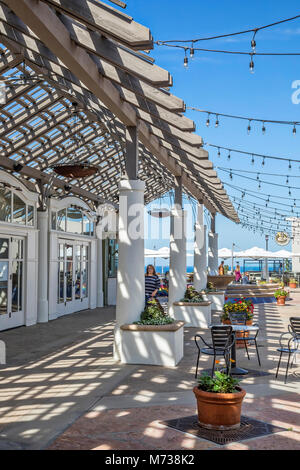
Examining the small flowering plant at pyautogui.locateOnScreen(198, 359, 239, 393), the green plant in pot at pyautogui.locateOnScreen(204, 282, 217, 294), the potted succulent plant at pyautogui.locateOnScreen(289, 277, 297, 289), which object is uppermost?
the green plant in pot at pyautogui.locateOnScreen(204, 282, 217, 294)

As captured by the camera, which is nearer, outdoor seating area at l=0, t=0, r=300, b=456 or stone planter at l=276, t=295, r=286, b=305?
outdoor seating area at l=0, t=0, r=300, b=456

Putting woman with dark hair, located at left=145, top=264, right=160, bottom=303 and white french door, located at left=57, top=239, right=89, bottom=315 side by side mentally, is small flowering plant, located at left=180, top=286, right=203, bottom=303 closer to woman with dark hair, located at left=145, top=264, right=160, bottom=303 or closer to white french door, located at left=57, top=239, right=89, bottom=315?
woman with dark hair, located at left=145, top=264, right=160, bottom=303

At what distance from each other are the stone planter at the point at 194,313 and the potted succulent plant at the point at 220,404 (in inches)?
295

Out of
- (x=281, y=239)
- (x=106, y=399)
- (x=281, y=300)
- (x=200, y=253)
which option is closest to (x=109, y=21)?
(x=106, y=399)

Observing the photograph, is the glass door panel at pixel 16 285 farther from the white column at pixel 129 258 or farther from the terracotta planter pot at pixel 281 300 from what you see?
the terracotta planter pot at pixel 281 300

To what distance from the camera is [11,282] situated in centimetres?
1238

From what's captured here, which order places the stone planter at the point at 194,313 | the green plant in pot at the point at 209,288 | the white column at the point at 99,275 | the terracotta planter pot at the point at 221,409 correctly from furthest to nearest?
the white column at the point at 99,275 → the green plant in pot at the point at 209,288 → the stone planter at the point at 194,313 → the terracotta planter pot at the point at 221,409

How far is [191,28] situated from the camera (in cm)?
Result: 697

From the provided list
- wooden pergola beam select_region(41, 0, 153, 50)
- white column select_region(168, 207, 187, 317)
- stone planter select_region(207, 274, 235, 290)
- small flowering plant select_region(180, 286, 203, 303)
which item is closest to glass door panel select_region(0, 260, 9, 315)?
white column select_region(168, 207, 187, 317)

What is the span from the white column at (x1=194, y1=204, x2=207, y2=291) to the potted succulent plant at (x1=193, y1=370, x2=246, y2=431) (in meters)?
11.2

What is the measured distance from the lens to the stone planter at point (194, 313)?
12.4 meters

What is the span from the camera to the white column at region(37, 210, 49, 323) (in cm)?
1389

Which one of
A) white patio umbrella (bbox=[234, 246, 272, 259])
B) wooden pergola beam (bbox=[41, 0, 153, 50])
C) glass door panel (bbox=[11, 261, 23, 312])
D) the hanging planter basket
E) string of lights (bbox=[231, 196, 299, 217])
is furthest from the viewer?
white patio umbrella (bbox=[234, 246, 272, 259])

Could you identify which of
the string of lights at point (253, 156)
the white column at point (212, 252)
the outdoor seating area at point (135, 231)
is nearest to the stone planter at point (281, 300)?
the white column at point (212, 252)
